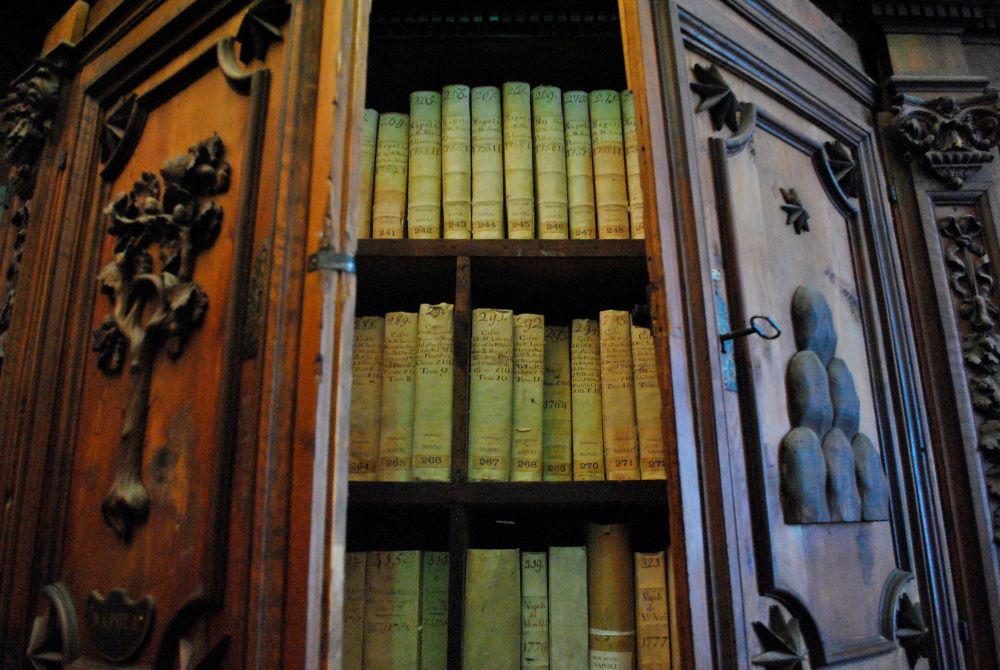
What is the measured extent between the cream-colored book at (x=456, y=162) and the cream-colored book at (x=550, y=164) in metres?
0.11

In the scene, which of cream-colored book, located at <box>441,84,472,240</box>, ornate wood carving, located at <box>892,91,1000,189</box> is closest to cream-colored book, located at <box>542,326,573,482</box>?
cream-colored book, located at <box>441,84,472,240</box>

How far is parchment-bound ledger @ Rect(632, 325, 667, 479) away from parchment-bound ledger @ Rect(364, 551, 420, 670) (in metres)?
0.36

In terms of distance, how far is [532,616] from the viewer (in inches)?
42.6

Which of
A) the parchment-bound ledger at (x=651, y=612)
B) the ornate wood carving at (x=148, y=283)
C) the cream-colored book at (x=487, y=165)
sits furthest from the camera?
the cream-colored book at (x=487, y=165)

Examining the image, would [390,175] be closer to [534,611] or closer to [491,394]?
[491,394]

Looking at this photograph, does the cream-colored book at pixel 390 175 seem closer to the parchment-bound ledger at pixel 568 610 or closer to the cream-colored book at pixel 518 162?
the cream-colored book at pixel 518 162

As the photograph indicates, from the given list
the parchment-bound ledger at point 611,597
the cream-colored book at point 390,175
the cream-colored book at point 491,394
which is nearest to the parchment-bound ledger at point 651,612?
the parchment-bound ledger at point 611,597

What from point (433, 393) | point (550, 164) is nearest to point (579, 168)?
point (550, 164)

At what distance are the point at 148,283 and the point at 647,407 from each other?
0.69 meters

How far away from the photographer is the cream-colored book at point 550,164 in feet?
3.92

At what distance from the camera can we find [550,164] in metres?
1.23

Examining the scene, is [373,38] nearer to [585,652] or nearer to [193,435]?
[193,435]

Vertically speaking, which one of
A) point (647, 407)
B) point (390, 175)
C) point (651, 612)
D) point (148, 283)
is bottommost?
point (651, 612)

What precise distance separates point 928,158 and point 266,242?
1.10m
